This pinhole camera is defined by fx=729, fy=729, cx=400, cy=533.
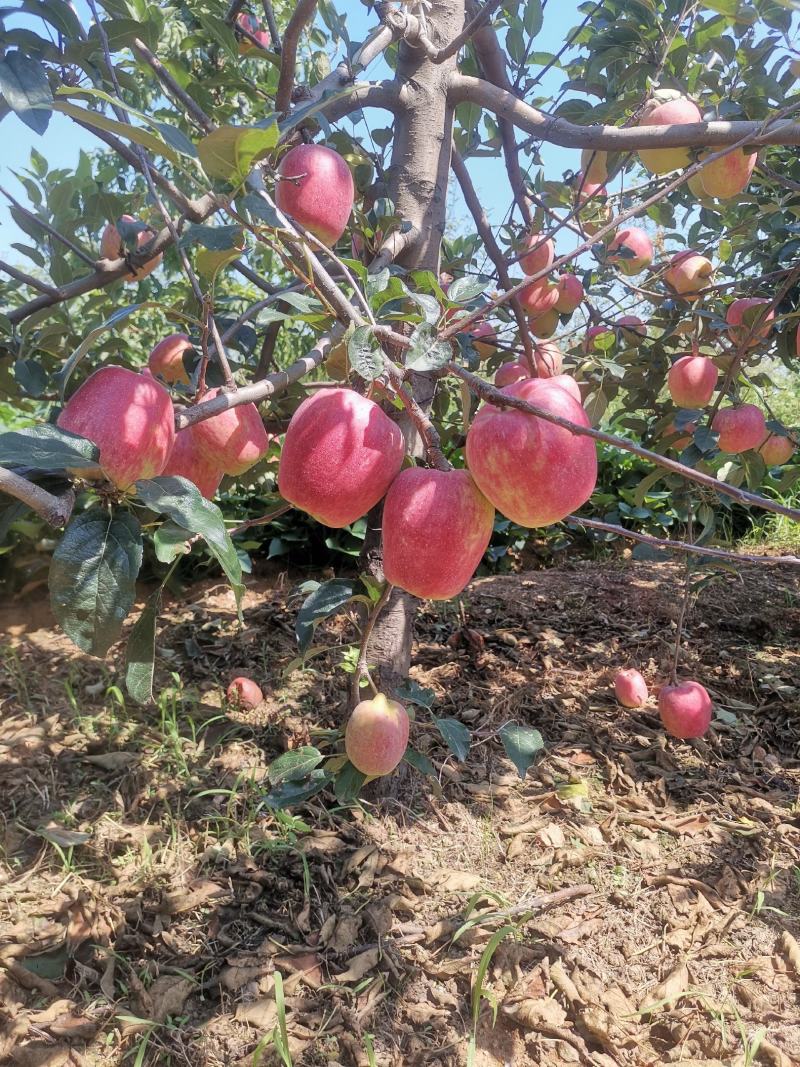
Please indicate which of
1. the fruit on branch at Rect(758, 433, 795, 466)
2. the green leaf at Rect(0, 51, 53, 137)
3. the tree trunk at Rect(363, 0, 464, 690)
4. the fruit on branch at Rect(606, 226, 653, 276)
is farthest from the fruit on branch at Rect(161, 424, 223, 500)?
the fruit on branch at Rect(758, 433, 795, 466)

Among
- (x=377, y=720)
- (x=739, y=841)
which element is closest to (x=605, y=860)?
(x=739, y=841)

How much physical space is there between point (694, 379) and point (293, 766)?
47.3 inches

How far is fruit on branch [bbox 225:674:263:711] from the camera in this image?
71.1 inches

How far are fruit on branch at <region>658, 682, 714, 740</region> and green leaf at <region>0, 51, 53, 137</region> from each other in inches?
60.2

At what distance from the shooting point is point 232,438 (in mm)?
887

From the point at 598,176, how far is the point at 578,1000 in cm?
163

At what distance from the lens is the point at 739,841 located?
1442 millimetres

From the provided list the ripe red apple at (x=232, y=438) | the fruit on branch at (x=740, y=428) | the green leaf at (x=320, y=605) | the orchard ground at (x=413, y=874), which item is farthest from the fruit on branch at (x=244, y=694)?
the fruit on branch at (x=740, y=428)

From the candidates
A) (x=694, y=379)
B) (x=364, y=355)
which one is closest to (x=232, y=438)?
(x=364, y=355)

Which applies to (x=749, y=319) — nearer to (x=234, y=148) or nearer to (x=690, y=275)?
(x=690, y=275)

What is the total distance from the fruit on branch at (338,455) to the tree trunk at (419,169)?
0.32 meters

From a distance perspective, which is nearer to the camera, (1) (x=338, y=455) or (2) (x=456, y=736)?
(1) (x=338, y=455)

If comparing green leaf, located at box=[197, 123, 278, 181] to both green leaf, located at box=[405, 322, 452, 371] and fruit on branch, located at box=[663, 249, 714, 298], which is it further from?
fruit on branch, located at box=[663, 249, 714, 298]

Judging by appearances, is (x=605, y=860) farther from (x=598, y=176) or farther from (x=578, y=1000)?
(x=598, y=176)
